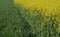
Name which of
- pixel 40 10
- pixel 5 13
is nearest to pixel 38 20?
pixel 40 10

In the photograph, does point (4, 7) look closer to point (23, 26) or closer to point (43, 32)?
point (23, 26)

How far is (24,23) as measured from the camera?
220 inches

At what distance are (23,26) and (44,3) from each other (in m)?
0.97

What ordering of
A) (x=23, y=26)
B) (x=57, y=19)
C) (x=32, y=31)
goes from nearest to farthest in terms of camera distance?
(x=57, y=19), (x=32, y=31), (x=23, y=26)

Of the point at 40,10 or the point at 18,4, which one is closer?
the point at 40,10

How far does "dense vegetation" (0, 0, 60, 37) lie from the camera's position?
14.6 ft

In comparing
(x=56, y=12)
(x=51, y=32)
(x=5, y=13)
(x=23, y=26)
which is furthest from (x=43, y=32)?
(x=5, y=13)

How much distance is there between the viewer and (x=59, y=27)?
4.25 m

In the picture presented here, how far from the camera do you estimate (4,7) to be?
6668 millimetres

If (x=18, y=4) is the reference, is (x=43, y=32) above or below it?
below

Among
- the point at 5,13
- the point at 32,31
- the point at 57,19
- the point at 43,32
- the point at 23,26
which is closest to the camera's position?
the point at 57,19

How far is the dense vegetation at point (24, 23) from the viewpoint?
14.6 ft

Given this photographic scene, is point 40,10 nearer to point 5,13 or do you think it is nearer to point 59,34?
point 59,34

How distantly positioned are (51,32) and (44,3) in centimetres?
66
